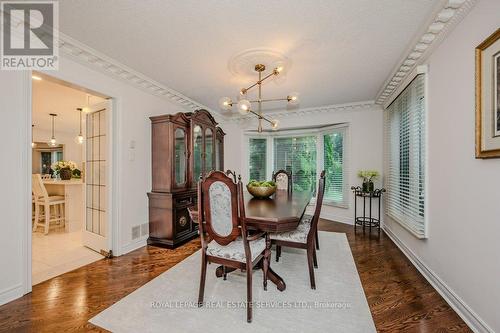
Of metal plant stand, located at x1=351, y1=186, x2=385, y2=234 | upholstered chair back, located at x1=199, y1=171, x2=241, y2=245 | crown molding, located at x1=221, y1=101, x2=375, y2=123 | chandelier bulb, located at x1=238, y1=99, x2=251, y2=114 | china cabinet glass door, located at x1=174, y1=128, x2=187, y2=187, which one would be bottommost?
metal plant stand, located at x1=351, y1=186, x2=385, y2=234

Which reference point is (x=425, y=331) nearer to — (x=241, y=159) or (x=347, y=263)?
(x=347, y=263)

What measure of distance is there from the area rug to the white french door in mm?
1312

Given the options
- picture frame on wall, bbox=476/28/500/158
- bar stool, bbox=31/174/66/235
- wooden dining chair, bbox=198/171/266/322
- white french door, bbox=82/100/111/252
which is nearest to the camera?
picture frame on wall, bbox=476/28/500/158

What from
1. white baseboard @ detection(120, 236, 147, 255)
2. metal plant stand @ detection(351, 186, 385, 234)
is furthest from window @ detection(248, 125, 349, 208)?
white baseboard @ detection(120, 236, 147, 255)

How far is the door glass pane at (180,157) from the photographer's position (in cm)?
329

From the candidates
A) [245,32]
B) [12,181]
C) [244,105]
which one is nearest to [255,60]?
[245,32]

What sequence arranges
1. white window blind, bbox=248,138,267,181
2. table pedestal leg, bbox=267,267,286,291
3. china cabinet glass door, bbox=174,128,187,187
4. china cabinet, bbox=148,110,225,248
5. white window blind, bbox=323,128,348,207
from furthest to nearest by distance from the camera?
white window blind, bbox=248,138,267,181
white window blind, bbox=323,128,348,207
china cabinet glass door, bbox=174,128,187,187
china cabinet, bbox=148,110,225,248
table pedestal leg, bbox=267,267,286,291

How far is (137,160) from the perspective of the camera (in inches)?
123

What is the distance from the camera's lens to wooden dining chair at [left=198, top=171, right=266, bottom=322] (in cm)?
162

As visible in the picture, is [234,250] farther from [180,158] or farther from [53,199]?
[53,199]

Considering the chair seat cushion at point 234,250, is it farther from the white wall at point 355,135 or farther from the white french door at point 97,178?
the white wall at point 355,135

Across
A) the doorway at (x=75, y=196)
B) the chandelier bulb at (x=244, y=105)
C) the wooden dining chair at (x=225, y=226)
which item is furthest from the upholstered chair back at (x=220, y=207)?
the doorway at (x=75, y=196)

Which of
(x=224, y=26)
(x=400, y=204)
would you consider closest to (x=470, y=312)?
(x=400, y=204)

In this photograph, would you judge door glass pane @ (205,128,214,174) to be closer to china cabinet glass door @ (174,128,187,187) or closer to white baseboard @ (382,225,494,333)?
china cabinet glass door @ (174,128,187,187)
